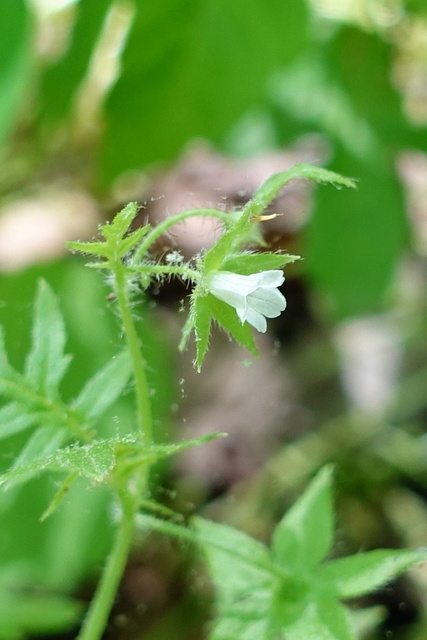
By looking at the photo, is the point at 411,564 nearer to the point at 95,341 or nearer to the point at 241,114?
the point at 95,341

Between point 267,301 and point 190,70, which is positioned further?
point 190,70

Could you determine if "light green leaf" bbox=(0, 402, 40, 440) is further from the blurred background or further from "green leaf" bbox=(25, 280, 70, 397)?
the blurred background

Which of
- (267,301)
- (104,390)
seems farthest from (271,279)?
(104,390)

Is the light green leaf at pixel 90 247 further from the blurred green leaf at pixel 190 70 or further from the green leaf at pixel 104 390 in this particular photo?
the blurred green leaf at pixel 190 70

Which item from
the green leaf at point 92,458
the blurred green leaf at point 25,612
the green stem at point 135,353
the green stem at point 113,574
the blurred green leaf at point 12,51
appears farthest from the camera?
the blurred green leaf at point 12,51

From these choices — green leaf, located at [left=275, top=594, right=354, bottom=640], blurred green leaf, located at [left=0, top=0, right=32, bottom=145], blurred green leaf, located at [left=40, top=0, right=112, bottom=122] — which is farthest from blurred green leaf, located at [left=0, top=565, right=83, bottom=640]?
blurred green leaf, located at [left=40, top=0, right=112, bottom=122]

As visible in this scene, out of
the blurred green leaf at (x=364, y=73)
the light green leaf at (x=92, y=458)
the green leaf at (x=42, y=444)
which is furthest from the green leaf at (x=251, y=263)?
the blurred green leaf at (x=364, y=73)

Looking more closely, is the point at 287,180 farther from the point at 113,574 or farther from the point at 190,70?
the point at 190,70
